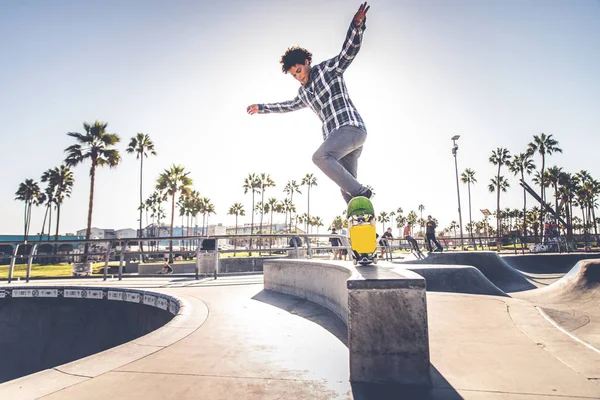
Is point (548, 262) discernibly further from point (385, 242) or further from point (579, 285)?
point (579, 285)

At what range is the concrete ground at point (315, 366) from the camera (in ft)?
5.33

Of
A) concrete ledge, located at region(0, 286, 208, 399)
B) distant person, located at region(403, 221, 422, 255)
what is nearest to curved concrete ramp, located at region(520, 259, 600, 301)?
concrete ledge, located at region(0, 286, 208, 399)

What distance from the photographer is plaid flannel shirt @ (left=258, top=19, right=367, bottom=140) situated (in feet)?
11.1

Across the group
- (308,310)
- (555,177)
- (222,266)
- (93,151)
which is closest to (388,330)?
(308,310)

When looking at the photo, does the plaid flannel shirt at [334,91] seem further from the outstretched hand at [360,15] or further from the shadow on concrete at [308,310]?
the shadow on concrete at [308,310]

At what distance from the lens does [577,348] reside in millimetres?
2158

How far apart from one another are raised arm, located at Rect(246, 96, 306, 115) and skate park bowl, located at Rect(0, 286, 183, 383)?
328 centimetres

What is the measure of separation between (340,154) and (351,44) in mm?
1108

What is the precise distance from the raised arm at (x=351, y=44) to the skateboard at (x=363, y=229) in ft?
4.99

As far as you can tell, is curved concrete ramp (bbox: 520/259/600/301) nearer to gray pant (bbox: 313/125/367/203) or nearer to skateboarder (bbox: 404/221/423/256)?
gray pant (bbox: 313/125/367/203)

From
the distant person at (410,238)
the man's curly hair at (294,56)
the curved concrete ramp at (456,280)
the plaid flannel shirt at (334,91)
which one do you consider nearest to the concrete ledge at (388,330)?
the plaid flannel shirt at (334,91)

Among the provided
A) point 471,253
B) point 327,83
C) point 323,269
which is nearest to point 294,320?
point 323,269

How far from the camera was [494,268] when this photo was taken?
9.75 meters

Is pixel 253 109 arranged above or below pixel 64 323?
above
